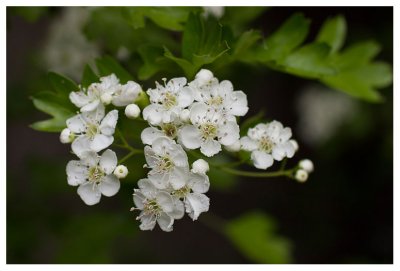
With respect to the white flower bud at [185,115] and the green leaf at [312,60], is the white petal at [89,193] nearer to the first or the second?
the white flower bud at [185,115]

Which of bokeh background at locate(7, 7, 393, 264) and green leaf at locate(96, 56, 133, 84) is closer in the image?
green leaf at locate(96, 56, 133, 84)

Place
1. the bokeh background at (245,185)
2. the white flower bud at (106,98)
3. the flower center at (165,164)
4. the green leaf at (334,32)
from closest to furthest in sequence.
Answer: the flower center at (165,164)
the white flower bud at (106,98)
the green leaf at (334,32)
the bokeh background at (245,185)

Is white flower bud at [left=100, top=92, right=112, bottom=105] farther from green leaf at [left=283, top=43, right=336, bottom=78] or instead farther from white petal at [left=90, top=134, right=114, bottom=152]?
green leaf at [left=283, top=43, right=336, bottom=78]

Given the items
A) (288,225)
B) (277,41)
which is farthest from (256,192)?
(277,41)

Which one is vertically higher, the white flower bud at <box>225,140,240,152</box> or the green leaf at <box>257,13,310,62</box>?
the green leaf at <box>257,13,310,62</box>

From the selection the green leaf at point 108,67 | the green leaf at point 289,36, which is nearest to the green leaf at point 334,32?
the green leaf at point 289,36

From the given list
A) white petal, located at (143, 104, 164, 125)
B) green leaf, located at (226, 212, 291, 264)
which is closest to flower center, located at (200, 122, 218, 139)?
white petal, located at (143, 104, 164, 125)

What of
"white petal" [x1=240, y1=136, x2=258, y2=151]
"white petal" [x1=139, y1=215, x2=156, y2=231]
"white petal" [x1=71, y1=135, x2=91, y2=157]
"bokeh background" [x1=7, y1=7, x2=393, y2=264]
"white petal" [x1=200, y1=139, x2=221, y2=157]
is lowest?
"bokeh background" [x1=7, y1=7, x2=393, y2=264]
